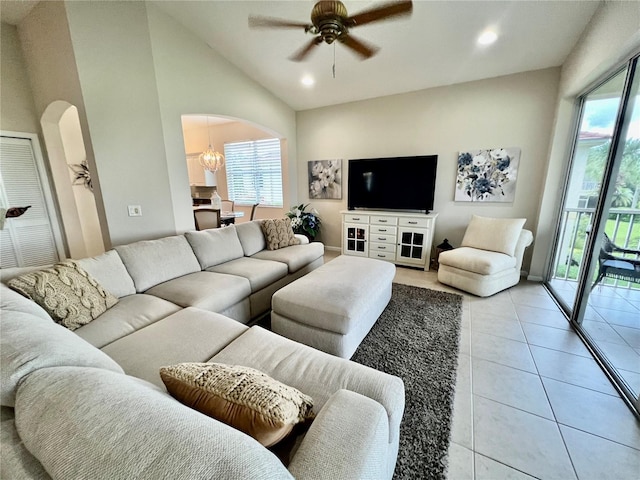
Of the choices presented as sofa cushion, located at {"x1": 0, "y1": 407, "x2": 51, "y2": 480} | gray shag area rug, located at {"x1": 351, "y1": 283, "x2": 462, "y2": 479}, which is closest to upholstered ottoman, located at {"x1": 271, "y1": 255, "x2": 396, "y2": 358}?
gray shag area rug, located at {"x1": 351, "y1": 283, "x2": 462, "y2": 479}

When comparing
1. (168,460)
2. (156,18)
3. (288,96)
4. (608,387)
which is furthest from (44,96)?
(608,387)

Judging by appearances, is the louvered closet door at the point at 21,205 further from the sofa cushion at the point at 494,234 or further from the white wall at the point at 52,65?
the sofa cushion at the point at 494,234

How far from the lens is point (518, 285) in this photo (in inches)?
132

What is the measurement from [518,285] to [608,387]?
1.82 m

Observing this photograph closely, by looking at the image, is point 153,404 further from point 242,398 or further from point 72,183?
point 72,183

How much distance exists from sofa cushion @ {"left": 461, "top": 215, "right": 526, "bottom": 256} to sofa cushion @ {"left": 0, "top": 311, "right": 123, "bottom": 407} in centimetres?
383

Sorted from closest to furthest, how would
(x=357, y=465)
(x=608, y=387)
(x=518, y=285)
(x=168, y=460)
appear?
(x=168, y=460) → (x=357, y=465) → (x=608, y=387) → (x=518, y=285)

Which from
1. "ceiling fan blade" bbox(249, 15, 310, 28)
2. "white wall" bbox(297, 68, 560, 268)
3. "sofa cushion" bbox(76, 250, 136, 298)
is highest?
"ceiling fan blade" bbox(249, 15, 310, 28)

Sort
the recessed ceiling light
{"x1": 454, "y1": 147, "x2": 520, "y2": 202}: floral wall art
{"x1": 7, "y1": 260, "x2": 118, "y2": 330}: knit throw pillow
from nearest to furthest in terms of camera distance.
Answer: {"x1": 7, "y1": 260, "x2": 118, "y2": 330}: knit throw pillow, the recessed ceiling light, {"x1": 454, "y1": 147, "x2": 520, "y2": 202}: floral wall art

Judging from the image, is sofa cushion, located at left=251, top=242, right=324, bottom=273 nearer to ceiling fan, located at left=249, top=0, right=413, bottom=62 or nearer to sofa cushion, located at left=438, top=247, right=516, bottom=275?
sofa cushion, located at left=438, top=247, right=516, bottom=275

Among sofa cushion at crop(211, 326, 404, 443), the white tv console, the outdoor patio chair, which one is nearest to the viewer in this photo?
sofa cushion at crop(211, 326, 404, 443)

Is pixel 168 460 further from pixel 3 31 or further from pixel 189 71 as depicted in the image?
pixel 3 31

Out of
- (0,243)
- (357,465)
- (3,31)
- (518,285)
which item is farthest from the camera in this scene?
(518,285)

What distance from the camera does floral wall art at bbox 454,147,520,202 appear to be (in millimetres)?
3549
